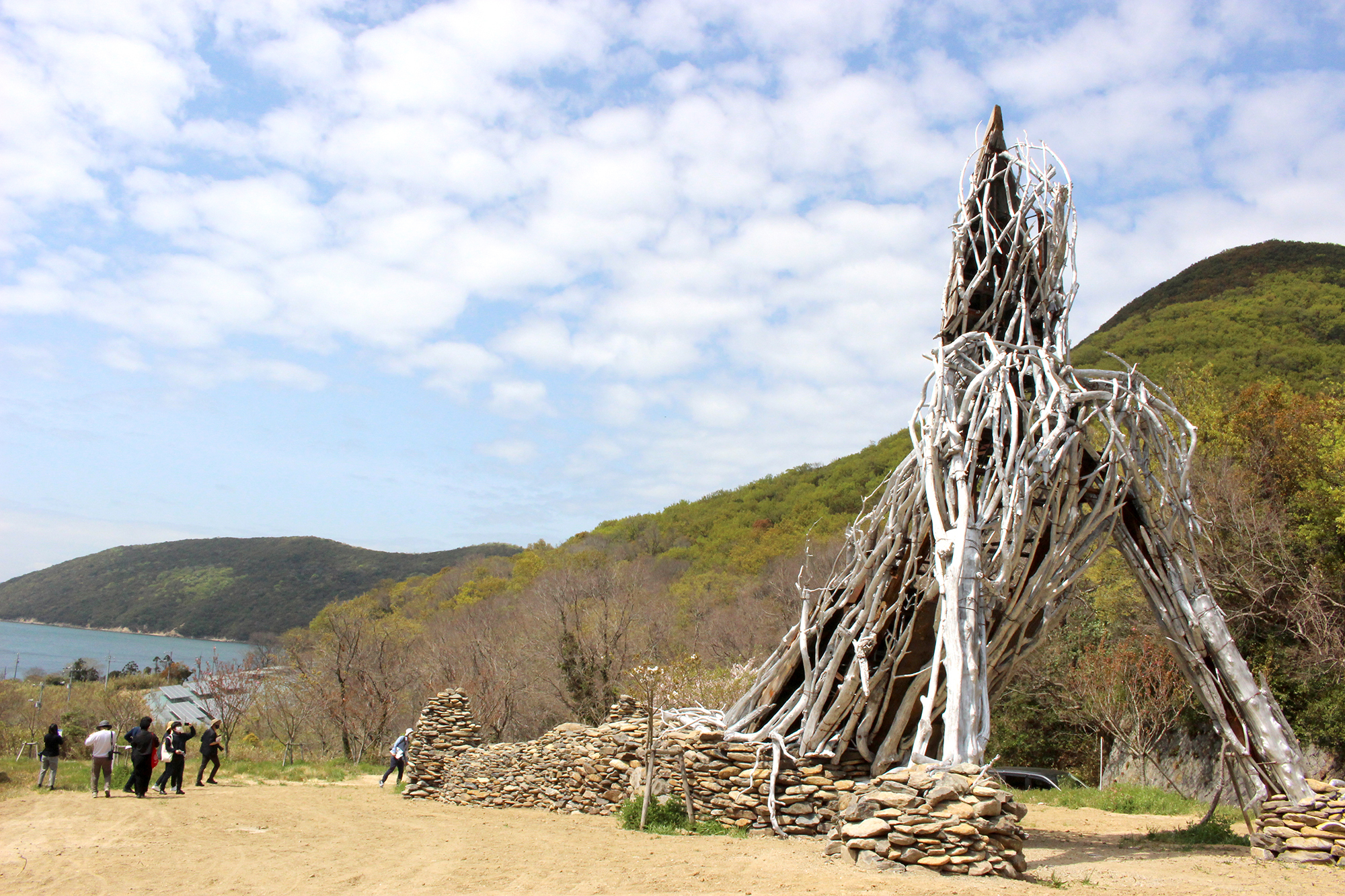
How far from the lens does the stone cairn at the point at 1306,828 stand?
293 inches

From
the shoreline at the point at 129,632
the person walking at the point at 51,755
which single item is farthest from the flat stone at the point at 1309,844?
the shoreline at the point at 129,632

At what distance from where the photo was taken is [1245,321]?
43.4 m

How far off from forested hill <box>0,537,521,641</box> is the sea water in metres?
2.30

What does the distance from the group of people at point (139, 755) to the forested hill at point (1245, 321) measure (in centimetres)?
3211

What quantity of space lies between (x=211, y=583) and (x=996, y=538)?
122448 millimetres

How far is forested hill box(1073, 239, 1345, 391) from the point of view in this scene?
34.9 meters

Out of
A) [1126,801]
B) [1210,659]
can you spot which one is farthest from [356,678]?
[1210,659]

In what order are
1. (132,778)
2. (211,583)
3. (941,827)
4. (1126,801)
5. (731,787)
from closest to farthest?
(941,827) < (731,787) < (132,778) < (1126,801) < (211,583)

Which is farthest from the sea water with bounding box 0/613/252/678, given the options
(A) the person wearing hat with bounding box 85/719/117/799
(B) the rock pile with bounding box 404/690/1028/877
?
(A) the person wearing hat with bounding box 85/719/117/799

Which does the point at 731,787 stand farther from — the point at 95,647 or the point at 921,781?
the point at 95,647

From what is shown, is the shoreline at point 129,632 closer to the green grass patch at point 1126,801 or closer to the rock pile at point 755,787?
the green grass patch at point 1126,801

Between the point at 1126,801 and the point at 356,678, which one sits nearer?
the point at 1126,801

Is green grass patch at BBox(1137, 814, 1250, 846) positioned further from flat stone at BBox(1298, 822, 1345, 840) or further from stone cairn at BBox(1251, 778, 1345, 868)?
flat stone at BBox(1298, 822, 1345, 840)

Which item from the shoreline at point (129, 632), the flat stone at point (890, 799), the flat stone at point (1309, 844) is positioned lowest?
the shoreline at point (129, 632)
